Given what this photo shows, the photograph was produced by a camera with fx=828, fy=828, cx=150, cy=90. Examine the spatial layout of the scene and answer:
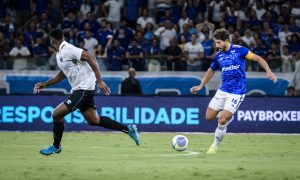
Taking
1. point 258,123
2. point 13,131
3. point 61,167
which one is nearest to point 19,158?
point 61,167

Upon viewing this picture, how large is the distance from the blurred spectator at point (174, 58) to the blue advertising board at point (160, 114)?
1671 mm

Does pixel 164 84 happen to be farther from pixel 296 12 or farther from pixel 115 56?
pixel 296 12

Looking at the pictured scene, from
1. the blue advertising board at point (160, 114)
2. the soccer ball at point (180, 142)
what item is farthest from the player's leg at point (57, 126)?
the blue advertising board at point (160, 114)

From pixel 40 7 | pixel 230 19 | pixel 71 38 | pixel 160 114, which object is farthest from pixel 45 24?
pixel 160 114

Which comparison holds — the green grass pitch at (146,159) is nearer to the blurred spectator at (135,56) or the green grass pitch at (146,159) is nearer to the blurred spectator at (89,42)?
the blurred spectator at (135,56)

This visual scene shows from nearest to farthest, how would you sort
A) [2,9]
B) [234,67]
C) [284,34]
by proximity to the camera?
[234,67] → [284,34] → [2,9]

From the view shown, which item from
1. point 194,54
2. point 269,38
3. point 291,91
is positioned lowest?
point 291,91

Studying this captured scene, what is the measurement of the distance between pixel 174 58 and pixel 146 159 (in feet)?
37.5

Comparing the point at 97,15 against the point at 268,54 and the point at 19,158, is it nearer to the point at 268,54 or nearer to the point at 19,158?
the point at 268,54

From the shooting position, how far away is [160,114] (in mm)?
24484

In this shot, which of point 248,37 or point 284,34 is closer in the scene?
point 248,37

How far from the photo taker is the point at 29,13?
101 feet

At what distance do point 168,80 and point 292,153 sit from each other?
10015 millimetres

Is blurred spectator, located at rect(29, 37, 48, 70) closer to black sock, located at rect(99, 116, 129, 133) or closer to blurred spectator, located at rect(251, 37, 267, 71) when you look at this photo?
blurred spectator, located at rect(251, 37, 267, 71)
